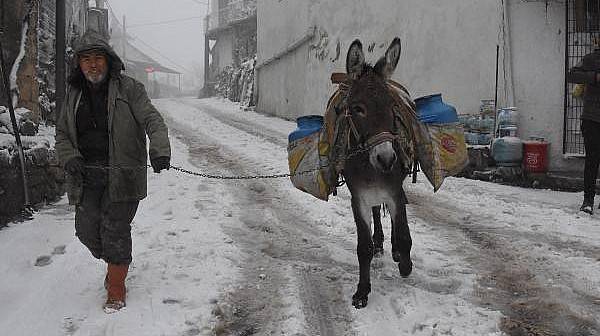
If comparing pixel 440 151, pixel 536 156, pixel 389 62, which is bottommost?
pixel 536 156

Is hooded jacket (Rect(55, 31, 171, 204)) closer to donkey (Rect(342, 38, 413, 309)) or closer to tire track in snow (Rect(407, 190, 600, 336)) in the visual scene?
donkey (Rect(342, 38, 413, 309))

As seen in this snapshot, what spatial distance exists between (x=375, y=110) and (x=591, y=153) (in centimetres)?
425

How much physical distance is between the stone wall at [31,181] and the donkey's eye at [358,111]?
3699 mm

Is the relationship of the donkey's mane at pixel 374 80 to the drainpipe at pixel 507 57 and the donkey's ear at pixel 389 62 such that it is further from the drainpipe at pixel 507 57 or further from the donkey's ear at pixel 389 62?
the drainpipe at pixel 507 57

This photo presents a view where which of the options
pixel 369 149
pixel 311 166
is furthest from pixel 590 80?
pixel 369 149

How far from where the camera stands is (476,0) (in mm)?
9344

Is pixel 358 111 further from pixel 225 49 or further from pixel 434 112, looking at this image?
pixel 225 49

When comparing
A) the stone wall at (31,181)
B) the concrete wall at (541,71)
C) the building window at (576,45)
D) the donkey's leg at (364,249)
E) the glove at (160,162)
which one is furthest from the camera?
the concrete wall at (541,71)

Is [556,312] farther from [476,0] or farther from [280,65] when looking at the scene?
[280,65]

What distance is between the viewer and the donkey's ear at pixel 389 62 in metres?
3.59

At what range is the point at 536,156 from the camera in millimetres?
8102

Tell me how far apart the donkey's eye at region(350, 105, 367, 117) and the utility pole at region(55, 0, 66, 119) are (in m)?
5.67

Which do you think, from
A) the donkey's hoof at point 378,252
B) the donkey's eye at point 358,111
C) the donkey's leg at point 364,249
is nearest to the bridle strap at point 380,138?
the donkey's eye at point 358,111

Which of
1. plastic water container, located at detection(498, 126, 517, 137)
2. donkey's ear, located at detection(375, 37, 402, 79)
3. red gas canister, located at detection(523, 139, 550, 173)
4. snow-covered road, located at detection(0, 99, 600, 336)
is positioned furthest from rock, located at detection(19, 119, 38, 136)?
red gas canister, located at detection(523, 139, 550, 173)
